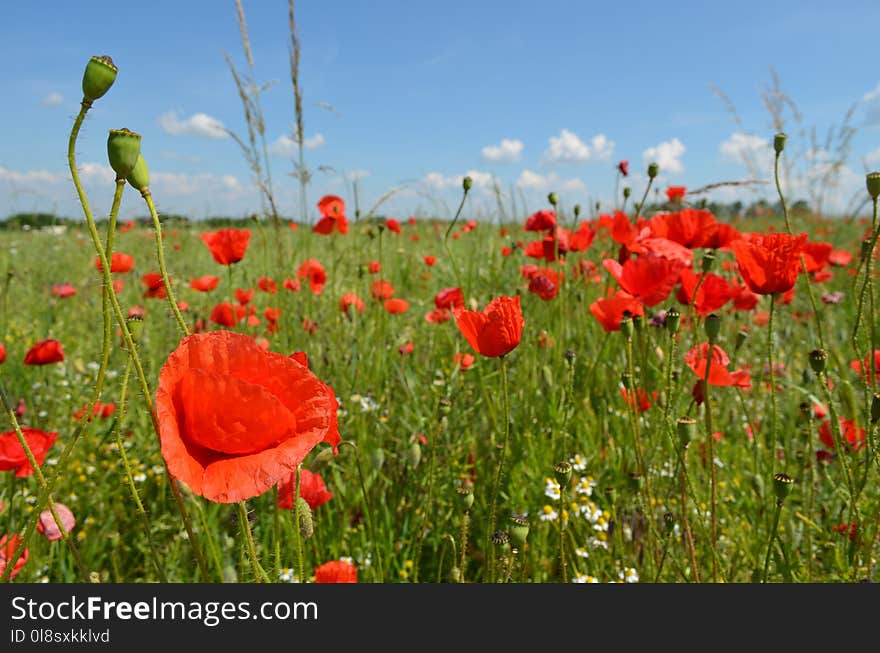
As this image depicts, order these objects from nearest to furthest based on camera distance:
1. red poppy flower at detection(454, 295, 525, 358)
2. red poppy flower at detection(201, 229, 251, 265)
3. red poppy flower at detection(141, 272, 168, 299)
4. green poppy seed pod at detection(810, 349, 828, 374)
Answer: red poppy flower at detection(141, 272, 168, 299) < red poppy flower at detection(454, 295, 525, 358) < green poppy seed pod at detection(810, 349, 828, 374) < red poppy flower at detection(201, 229, 251, 265)

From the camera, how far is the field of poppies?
75 cm

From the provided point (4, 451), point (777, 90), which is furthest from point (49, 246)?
point (777, 90)

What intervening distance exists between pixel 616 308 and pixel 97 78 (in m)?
1.45

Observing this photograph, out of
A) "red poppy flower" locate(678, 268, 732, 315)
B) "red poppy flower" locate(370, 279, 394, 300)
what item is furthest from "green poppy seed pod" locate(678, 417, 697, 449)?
"red poppy flower" locate(370, 279, 394, 300)

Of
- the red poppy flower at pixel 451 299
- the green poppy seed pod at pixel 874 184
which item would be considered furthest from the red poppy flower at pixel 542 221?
the green poppy seed pod at pixel 874 184

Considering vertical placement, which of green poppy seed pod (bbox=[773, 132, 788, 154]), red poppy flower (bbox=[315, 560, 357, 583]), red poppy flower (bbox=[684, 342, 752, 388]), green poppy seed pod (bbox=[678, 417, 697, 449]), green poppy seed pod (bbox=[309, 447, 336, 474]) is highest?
green poppy seed pod (bbox=[773, 132, 788, 154])

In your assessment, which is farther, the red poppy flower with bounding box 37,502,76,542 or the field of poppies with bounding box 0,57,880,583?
the red poppy flower with bounding box 37,502,76,542

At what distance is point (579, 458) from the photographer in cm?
204

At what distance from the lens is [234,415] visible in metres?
0.71

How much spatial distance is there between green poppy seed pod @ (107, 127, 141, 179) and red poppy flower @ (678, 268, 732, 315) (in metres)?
1.54

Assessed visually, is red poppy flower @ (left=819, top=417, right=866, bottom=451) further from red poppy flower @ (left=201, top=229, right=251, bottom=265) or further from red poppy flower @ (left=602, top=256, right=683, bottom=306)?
red poppy flower @ (left=201, top=229, right=251, bottom=265)

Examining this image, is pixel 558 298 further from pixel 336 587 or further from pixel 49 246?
pixel 49 246

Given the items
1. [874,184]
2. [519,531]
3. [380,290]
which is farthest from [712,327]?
[380,290]

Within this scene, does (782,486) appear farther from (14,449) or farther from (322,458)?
(14,449)
